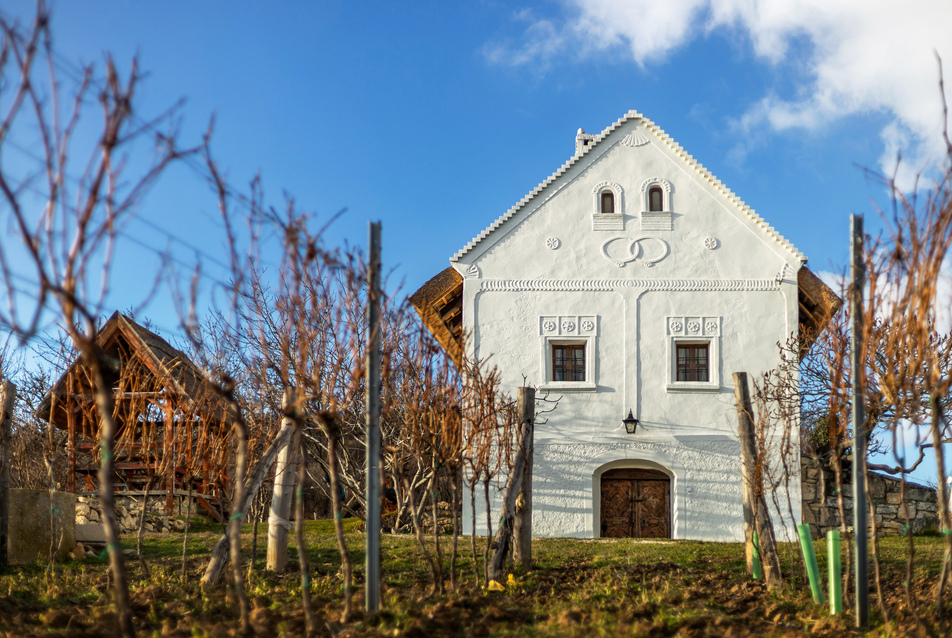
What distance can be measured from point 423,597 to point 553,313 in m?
10.8

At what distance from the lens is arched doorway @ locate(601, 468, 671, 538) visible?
1769cm

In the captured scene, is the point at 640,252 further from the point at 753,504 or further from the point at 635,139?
the point at 753,504

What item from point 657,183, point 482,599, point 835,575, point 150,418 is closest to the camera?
point 835,575

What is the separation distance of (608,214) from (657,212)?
3.53 feet

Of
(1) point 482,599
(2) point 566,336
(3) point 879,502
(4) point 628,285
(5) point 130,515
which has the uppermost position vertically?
(4) point 628,285

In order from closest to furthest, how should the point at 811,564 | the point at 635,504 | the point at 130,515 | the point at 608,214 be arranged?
1. the point at 811,564
2. the point at 635,504
3. the point at 608,214
4. the point at 130,515

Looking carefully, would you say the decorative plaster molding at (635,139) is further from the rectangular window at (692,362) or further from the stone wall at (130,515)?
the stone wall at (130,515)

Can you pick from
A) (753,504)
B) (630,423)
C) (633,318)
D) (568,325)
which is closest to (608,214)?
(633,318)

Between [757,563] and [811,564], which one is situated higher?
[811,564]

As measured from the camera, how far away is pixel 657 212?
1839 cm

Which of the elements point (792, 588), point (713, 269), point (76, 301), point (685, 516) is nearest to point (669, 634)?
point (792, 588)

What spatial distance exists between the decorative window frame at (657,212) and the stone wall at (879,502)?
19.7 ft

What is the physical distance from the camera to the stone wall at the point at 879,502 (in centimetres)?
1820

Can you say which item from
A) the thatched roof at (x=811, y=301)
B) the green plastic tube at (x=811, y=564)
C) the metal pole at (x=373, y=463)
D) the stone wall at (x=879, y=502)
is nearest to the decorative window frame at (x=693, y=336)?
the thatched roof at (x=811, y=301)
